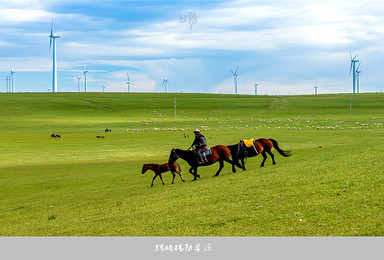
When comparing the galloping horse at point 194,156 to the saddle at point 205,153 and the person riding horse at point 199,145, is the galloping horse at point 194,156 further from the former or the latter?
the person riding horse at point 199,145

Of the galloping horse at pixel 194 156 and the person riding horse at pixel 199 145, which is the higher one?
the person riding horse at pixel 199 145

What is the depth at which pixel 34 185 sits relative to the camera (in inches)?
1155

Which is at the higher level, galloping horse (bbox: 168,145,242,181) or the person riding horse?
the person riding horse

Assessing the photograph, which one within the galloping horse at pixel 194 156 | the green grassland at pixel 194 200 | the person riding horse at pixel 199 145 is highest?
the person riding horse at pixel 199 145

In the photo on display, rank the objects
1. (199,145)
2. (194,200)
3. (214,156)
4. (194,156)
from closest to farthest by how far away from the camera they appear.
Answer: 1. (194,200)
2. (199,145)
3. (194,156)
4. (214,156)

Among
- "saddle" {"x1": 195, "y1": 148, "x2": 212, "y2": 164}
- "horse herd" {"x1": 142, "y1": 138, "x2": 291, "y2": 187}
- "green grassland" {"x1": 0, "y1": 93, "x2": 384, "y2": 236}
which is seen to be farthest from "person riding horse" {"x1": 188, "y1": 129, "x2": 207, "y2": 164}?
"green grassland" {"x1": 0, "y1": 93, "x2": 384, "y2": 236}

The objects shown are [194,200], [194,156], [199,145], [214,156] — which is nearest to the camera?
[194,200]

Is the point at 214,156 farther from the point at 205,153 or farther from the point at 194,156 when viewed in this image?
the point at 194,156

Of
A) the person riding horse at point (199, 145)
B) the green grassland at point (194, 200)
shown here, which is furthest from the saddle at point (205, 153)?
the green grassland at point (194, 200)

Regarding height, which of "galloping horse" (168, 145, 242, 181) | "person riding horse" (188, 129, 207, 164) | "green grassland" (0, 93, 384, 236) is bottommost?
"green grassland" (0, 93, 384, 236)

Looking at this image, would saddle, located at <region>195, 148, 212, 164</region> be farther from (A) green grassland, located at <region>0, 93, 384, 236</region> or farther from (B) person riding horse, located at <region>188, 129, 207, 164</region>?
(A) green grassland, located at <region>0, 93, 384, 236</region>

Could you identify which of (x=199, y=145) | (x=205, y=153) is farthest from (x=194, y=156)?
(x=199, y=145)

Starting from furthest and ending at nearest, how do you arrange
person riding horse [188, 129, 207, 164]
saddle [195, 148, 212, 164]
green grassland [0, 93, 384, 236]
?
saddle [195, 148, 212, 164] < person riding horse [188, 129, 207, 164] < green grassland [0, 93, 384, 236]
